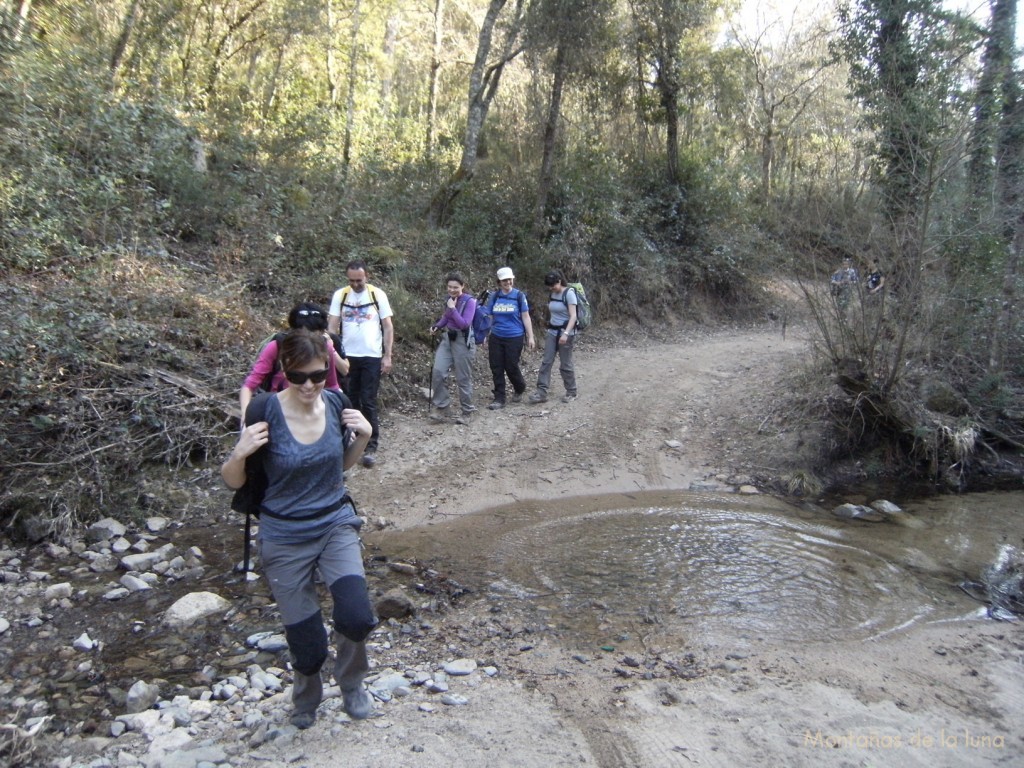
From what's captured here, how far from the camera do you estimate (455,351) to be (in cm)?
901

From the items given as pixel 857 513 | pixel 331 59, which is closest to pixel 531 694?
pixel 857 513

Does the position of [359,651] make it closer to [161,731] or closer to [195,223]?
[161,731]

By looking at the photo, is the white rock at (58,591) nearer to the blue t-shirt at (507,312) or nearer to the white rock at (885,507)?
the blue t-shirt at (507,312)

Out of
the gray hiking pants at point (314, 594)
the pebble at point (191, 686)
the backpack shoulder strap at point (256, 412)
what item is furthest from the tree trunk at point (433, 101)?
the gray hiking pants at point (314, 594)

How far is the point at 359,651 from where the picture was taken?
3402 mm

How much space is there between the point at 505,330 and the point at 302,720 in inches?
259

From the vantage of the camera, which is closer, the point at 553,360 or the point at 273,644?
the point at 273,644

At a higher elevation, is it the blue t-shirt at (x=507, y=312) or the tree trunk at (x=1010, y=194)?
the tree trunk at (x=1010, y=194)

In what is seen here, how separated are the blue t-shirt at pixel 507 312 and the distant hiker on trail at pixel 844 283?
3.87 metres

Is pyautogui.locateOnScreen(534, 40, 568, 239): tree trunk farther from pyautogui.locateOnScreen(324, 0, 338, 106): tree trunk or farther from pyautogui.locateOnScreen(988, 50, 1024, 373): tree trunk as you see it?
pyautogui.locateOnScreen(988, 50, 1024, 373): tree trunk

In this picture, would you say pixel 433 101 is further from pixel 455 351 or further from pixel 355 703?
pixel 355 703

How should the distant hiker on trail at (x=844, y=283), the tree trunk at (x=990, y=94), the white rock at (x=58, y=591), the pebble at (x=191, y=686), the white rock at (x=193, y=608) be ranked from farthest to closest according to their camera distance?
the tree trunk at (x=990, y=94) → the distant hiker on trail at (x=844, y=283) → the white rock at (x=58, y=591) → the white rock at (x=193, y=608) → the pebble at (x=191, y=686)

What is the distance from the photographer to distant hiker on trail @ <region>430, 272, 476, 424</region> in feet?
28.5

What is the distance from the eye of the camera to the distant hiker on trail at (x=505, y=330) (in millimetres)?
9438
